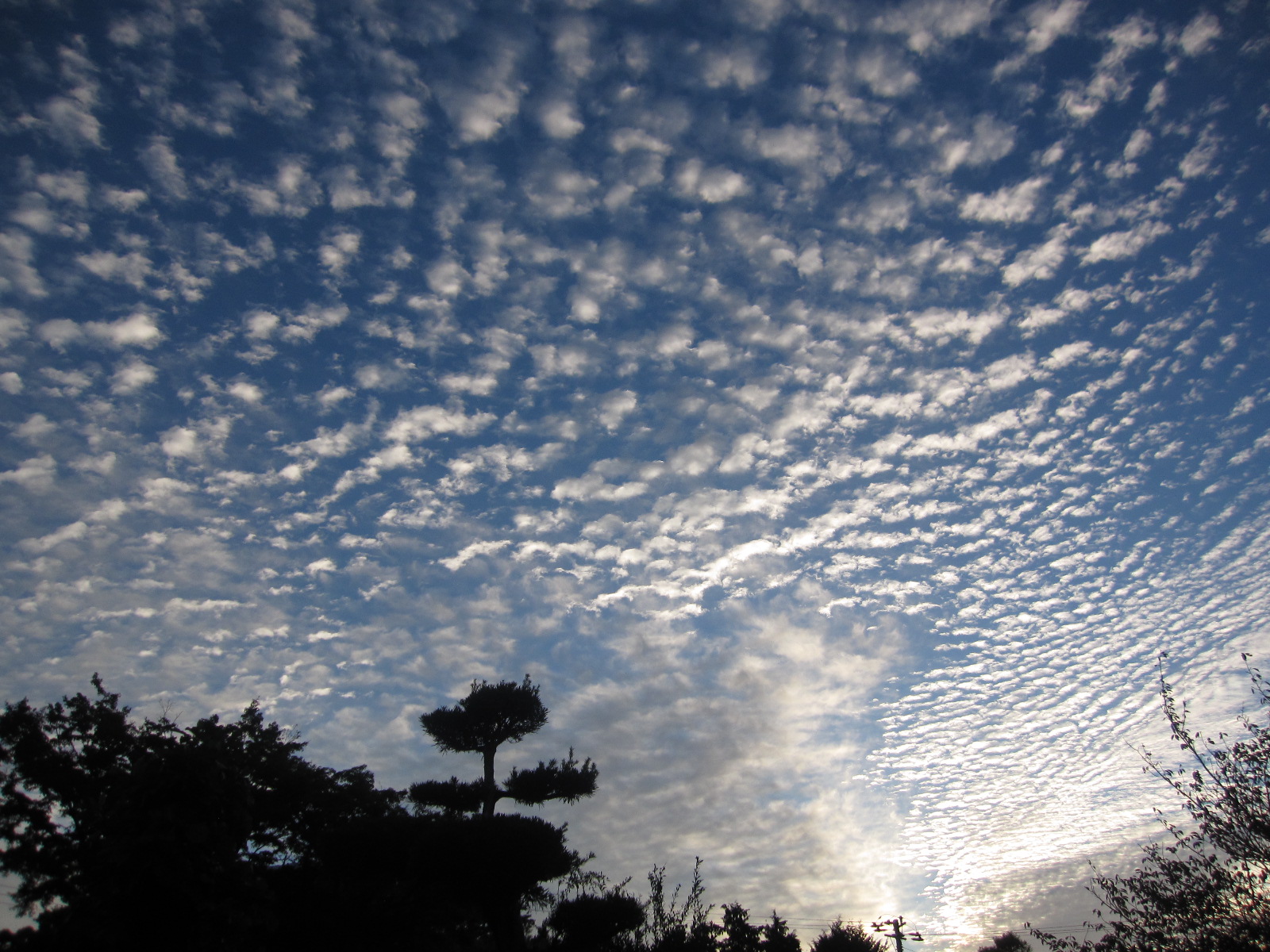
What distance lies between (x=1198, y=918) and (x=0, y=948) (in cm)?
2454

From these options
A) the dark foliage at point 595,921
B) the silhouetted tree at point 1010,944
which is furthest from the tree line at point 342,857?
the silhouetted tree at point 1010,944

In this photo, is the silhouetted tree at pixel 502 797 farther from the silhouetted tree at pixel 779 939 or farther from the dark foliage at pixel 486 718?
the silhouetted tree at pixel 779 939

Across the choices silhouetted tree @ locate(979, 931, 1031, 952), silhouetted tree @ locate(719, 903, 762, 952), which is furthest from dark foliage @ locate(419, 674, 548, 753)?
silhouetted tree @ locate(979, 931, 1031, 952)

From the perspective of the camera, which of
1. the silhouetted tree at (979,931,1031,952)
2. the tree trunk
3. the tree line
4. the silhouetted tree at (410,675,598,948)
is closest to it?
the tree line

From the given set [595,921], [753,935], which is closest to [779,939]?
[753,935]

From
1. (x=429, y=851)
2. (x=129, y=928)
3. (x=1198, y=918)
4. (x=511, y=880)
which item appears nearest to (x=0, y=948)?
(x=129, y=928)

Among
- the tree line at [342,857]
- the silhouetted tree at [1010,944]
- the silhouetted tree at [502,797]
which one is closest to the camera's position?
the tree line at [342,857]

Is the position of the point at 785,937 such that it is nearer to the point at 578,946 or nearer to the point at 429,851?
the point at 578,946

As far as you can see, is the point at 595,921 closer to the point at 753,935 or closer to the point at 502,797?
the point at 502,797

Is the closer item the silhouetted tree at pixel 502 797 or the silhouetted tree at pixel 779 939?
the silhouetted tree at pixel 502 797

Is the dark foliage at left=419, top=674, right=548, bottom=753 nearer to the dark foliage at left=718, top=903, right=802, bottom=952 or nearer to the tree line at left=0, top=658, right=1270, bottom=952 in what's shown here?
the tree line at left=0, top=658, right=1270, bottom=952

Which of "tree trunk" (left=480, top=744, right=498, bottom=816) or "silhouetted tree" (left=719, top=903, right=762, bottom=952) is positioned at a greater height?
"tree trunk" (left=480, top=744, right=498, bottom=816)

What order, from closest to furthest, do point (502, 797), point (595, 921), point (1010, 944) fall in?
point (595, 921) < point (502, 797) < point (1010, 944)

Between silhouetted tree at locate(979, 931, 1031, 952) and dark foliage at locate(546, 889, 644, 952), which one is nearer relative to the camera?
dark foliage at locate(546, 889, 644, 952)
